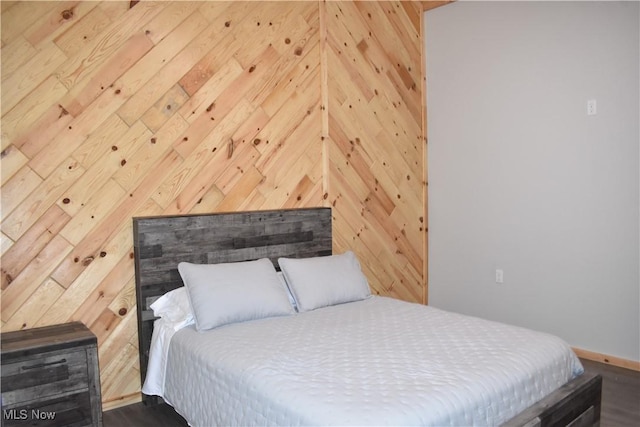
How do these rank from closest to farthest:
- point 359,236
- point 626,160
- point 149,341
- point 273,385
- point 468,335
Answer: point 273,385
point 468,335
point 149,341
point 626,160
point 359,236

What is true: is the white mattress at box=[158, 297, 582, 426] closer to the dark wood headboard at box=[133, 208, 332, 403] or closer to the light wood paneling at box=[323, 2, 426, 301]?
the dark wood headboard at box=[133, 208, 332, 403]

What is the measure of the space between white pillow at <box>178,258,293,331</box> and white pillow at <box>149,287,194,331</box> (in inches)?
4.0

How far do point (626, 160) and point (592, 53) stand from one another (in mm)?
762

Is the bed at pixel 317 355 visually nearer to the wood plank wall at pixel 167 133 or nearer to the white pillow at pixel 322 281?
the white pillow at pixel 322 281

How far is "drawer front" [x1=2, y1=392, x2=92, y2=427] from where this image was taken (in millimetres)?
2348


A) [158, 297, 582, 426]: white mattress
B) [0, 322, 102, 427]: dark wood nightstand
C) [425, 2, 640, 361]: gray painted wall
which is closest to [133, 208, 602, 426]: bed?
[158, 297, 582, 426]: white mattress

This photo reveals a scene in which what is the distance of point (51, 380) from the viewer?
2.42 metres

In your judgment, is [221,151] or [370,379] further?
[221,151]

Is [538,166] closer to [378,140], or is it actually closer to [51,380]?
[378,140]

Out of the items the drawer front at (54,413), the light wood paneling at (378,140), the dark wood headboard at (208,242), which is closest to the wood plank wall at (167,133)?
the light wood paneling at (378,140)

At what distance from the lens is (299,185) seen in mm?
3820

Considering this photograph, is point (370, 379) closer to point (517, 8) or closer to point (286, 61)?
point (286, 61)

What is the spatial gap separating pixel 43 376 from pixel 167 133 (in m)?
1.47

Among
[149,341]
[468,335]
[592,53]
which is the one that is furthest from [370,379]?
[592,53]
